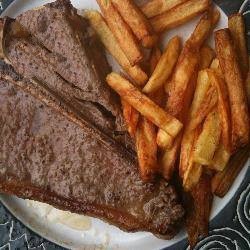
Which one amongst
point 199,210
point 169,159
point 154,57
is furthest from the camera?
point 154,57

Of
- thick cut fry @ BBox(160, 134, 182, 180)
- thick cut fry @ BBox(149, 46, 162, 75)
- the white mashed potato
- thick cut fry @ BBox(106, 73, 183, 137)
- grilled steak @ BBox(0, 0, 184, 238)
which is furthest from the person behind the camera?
the white mashed potato

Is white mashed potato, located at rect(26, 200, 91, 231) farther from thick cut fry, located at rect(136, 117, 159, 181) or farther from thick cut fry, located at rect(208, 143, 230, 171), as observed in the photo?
thick cut fry, located at rect(208, 143, 230, 171)

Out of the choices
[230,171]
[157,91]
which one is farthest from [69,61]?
[230,171]

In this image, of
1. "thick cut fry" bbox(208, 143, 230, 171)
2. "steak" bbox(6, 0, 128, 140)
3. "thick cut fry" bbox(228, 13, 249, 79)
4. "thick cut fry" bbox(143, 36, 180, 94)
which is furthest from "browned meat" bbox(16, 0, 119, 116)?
"thick cut fry" bbox(228, 13, 249, 79)

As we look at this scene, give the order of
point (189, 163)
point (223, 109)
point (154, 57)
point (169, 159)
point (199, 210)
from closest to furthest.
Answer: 1. point (223, 109)
2. point (189, 163)
3. point (169, 159)
4. point (199, 210)
5. point (154, 57)

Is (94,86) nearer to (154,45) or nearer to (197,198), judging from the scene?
(154,45)

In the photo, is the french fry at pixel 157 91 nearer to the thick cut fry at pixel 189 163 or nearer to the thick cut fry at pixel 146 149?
the thick cut fry at pixel 146 149

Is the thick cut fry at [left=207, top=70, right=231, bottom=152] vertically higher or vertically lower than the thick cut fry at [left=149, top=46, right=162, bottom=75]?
lower

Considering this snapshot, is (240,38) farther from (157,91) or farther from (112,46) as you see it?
(112,46)
